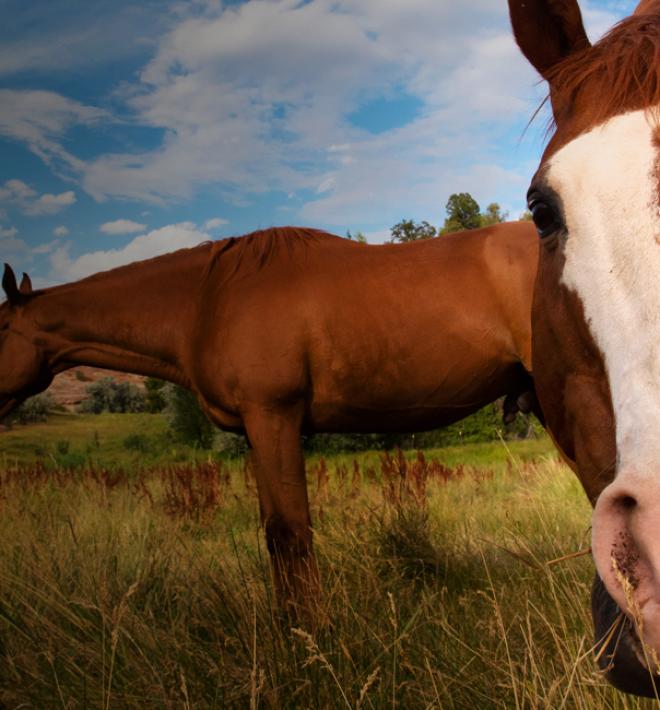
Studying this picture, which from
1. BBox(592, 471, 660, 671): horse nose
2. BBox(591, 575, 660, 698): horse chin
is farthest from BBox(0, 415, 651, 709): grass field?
BBox(592, 471, 660, 671): horse nose

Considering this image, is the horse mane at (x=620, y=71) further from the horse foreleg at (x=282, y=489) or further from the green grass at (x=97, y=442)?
the green grass at (x=97, y=442)

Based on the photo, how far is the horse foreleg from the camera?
3137mm

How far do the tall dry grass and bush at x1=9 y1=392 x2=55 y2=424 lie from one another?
5.05 meters

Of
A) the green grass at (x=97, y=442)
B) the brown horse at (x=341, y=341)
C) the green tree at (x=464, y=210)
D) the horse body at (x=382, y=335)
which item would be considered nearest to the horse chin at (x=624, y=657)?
the brown horse at (x=341, y=341)

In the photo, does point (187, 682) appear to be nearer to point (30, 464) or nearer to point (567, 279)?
point (567, 279)

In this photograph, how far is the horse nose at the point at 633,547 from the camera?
0.81 metres

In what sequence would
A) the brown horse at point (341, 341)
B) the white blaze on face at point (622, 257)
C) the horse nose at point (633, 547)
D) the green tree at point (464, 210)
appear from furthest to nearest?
the green tree at point (464, 210)
the brown horse at point (341, 341)
the white blaze on face at point (622, 257)
the horse nose at point (633, 547)

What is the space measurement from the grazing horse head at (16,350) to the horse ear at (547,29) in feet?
12.3

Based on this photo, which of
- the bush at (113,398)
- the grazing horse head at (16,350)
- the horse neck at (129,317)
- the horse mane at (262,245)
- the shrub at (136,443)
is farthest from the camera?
the bush at (113,398)

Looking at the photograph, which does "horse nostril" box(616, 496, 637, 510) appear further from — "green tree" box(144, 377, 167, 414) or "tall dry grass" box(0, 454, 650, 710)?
"green tree" box(144, 377, 167, 414)

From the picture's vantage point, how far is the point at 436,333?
335 cm

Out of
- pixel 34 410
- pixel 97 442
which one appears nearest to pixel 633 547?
pixel 97 442

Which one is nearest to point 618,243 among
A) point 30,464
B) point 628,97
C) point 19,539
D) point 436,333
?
point 628,97

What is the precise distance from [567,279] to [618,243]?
0.67ft
